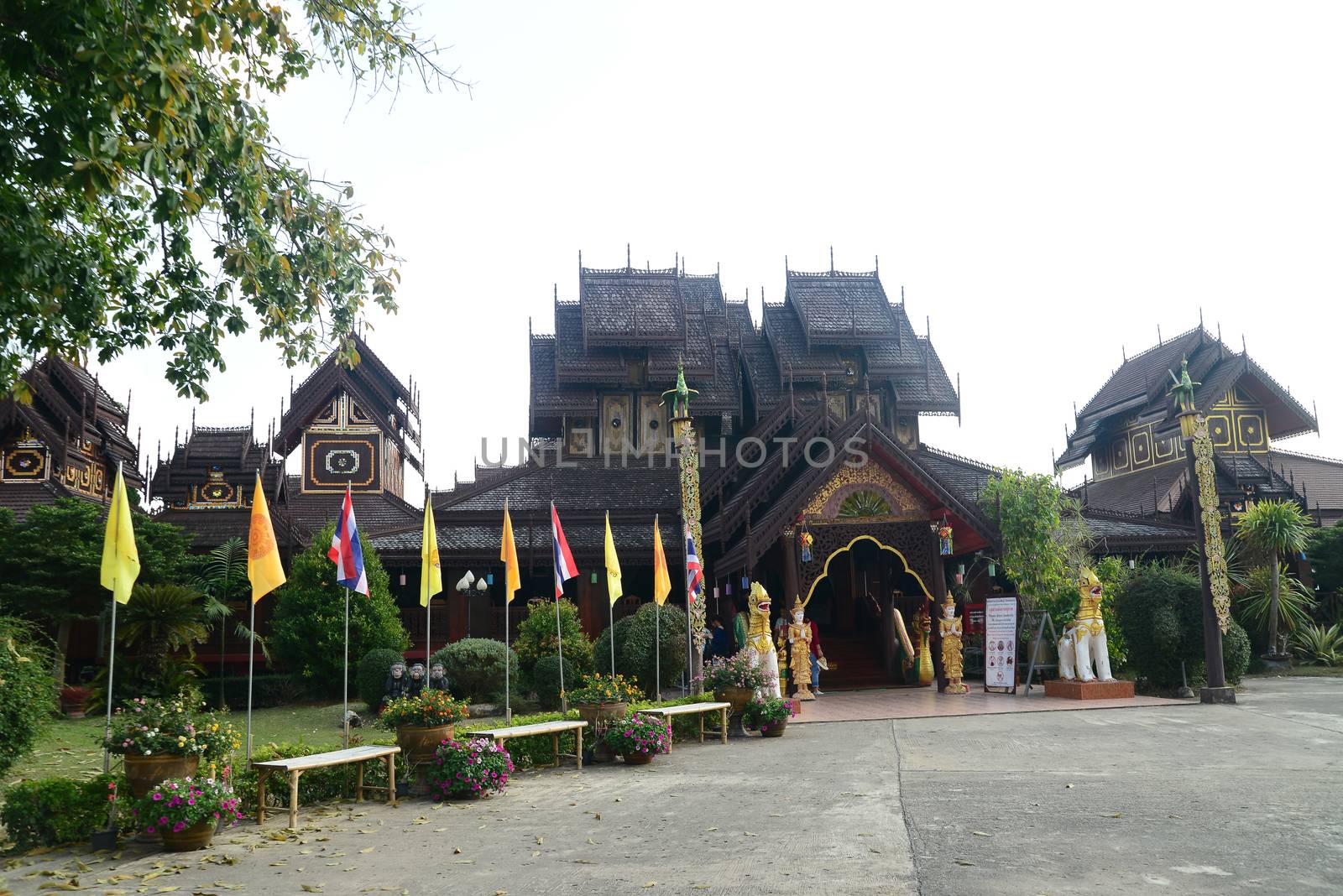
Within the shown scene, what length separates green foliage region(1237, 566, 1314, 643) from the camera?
27297 mm

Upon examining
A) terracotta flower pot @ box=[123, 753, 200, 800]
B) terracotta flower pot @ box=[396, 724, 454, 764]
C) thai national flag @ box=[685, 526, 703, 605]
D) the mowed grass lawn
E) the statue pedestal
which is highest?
thai national flag @ box=[685, 526, 703, 605]

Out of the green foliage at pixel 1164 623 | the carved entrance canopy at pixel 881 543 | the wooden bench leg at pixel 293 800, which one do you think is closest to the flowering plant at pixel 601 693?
the wooden bench leg at pixel 293 800

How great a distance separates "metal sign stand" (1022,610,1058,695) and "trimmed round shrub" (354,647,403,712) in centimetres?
1200

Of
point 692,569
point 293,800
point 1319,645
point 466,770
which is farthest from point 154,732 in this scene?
point 1319,645

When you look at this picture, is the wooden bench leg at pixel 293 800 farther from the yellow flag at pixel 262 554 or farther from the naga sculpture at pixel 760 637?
the naga sculpture at pixel 760 637

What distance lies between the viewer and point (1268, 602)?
27.2 meters

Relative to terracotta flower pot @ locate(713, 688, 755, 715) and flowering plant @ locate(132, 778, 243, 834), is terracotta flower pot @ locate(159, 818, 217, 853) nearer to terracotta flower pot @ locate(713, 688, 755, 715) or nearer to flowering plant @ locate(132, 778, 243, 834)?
flowering plant @ locate(132, 778, 243, 834)

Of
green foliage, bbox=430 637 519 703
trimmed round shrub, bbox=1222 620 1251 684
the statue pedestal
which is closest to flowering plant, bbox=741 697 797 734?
green foliage, bbox=430 637 519 703

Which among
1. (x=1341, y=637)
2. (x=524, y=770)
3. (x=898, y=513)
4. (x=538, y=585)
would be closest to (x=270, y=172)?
(x=524, y=770)

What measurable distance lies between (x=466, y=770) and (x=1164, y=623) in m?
14.3

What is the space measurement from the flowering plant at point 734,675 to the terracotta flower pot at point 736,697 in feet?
0.22

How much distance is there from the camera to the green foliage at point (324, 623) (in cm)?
2102

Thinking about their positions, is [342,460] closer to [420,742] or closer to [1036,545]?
[1036,545]

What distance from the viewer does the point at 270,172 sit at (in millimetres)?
8914
